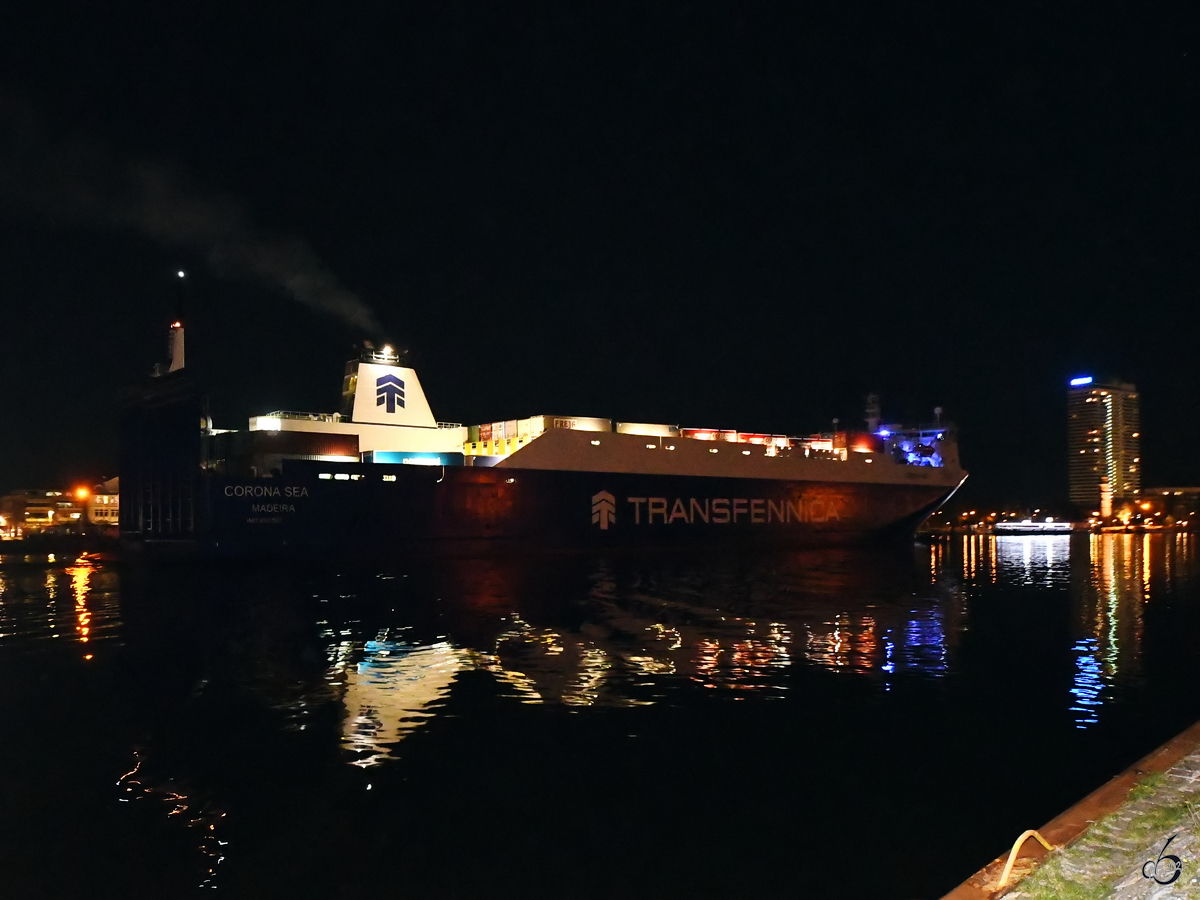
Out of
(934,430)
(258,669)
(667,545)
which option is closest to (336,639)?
(258,669)

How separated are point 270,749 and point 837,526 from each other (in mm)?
33116

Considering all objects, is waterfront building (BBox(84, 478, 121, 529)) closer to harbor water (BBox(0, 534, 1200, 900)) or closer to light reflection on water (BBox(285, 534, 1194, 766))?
harbor water (BBox(0, 534, 1200, 900))

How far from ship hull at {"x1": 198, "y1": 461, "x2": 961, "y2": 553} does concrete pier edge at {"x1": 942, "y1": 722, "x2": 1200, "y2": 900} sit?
24.4m

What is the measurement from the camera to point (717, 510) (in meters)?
34.0

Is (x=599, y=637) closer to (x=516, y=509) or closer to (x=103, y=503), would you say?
(x=516, y=509)

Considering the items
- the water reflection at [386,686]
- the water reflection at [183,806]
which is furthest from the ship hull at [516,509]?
the water reflection at [183,806]

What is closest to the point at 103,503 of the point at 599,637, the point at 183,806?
the point at 599,637

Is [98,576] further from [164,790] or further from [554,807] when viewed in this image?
[554,807]

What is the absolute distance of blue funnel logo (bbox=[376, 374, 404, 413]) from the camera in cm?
3191

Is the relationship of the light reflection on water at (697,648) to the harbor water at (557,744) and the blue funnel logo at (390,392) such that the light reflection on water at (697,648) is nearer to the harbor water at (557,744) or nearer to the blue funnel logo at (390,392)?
the harbor water at (557,744)

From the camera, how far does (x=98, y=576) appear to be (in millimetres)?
25672

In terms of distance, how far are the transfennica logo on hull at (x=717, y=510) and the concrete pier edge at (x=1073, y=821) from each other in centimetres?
2577

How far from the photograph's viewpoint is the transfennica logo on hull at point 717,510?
31703mm

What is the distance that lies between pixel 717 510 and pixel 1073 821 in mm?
29440
